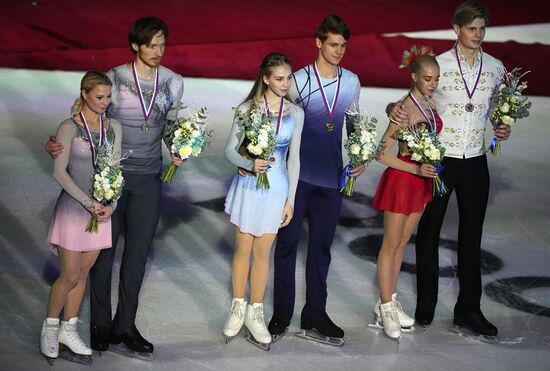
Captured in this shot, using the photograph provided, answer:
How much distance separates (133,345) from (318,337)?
107 centimetres

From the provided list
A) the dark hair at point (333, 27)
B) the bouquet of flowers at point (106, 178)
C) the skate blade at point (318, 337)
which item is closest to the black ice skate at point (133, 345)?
the bouquet of flowers at point (106, 178)

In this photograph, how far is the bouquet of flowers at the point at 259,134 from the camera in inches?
233

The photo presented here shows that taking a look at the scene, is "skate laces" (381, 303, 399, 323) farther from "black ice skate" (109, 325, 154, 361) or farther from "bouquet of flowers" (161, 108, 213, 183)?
"bouquet of flowers" (161, 108, 213, 183)

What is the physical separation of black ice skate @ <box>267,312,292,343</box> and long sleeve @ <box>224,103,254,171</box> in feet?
3.10

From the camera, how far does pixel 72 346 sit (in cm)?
594

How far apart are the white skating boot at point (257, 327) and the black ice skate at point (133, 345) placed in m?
0.59

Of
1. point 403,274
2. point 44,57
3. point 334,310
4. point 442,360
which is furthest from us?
point 44,57

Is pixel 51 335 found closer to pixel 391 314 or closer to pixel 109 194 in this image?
pixel 109 194

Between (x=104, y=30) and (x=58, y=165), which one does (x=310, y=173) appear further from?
(x=104, y=30)

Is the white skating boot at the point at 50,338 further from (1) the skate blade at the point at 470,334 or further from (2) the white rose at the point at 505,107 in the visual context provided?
(2) the white rose at the point at 505,107

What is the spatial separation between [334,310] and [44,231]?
220 centimetres

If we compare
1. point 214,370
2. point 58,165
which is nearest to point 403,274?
point 214,370

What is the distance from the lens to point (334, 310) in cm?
693

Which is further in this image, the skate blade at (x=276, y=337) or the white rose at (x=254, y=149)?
the skate blade at (x=276, y=337)
